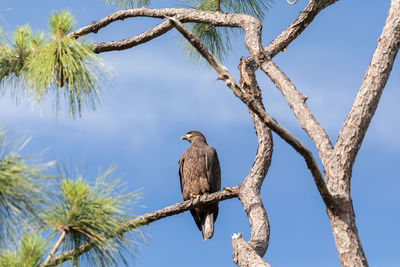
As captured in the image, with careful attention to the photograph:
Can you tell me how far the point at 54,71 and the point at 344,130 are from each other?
6.61ft

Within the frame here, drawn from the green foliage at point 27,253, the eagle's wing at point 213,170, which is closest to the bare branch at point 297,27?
the eagle's wing at point 213,170

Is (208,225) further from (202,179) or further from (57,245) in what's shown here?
(57,245)

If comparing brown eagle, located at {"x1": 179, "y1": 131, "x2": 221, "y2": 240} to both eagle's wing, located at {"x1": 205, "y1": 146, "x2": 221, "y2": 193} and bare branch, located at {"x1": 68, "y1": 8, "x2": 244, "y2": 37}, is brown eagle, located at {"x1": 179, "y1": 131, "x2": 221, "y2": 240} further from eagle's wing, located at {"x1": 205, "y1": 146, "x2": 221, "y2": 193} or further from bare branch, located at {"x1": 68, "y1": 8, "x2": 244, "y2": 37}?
bare branch, located at {"x1": 68, "y1": 8, "x2": 244, "y2": 37}

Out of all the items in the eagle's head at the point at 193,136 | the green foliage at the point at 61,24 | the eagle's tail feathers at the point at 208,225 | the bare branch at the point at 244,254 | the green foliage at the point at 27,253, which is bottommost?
the green foliage at the point at 27,253

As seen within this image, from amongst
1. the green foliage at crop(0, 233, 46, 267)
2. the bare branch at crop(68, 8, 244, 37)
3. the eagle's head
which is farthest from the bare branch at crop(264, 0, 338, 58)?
the green foliage at crop(0, 233, 46, 267)

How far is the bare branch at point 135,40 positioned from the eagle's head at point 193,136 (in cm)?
160

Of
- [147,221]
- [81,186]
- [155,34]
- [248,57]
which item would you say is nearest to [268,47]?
[248,57]

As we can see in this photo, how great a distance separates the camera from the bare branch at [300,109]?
4316 mm

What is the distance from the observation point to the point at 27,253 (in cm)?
300

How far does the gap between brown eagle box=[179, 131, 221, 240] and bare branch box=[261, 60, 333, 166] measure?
1.56 meters

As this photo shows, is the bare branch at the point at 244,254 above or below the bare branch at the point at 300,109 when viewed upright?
below

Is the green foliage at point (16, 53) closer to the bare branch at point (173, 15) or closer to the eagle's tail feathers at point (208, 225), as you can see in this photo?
the bare branch at point (173, 15)

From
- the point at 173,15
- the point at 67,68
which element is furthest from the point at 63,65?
the point at 173,15

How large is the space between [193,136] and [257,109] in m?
3.37
